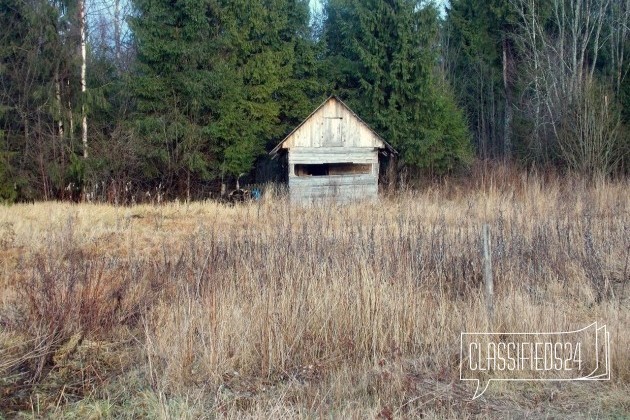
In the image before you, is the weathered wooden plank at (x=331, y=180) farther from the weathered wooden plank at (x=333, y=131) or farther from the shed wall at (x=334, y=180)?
the weathered wooden plank at (x=333, y=131)

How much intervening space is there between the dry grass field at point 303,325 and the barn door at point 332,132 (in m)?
12.1

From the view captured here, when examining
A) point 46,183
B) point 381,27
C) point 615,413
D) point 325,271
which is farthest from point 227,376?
point 381,27

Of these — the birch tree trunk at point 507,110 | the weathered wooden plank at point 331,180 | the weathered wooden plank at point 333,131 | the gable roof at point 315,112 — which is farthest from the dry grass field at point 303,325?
the birch tree trunk at point 507,110

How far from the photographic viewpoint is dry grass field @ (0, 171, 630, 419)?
4.53m

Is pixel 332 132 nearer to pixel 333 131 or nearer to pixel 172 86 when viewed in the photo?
pixel 333 131

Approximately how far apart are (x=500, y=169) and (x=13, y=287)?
1768cm

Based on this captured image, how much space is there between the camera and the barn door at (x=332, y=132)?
2000 centimetres

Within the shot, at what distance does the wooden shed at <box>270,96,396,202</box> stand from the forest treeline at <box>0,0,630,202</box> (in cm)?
270

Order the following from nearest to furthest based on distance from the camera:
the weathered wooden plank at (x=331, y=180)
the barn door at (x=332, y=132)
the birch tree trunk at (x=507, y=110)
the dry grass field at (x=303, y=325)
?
1. the dry grass field at (x=303, y=325)
2. the weathered wooden plank at (x=331, y=180)
3. the barn door at (x=332, y=132)
4. the birch tree trunk at (x=507, y=110)

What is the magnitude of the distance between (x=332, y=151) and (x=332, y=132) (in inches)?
24.2

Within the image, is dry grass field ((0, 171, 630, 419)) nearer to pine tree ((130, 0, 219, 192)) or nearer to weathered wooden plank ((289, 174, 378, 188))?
weathered wooden plank ((289, 174, 378, 188))

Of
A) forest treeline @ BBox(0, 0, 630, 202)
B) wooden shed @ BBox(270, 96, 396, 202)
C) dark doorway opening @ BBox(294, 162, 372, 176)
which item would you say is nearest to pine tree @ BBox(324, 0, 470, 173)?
forest treeline @ BBox(0, 0, 630, 202)

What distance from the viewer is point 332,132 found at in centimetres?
2006

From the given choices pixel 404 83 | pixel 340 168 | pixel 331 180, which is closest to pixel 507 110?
pixel 404 83
